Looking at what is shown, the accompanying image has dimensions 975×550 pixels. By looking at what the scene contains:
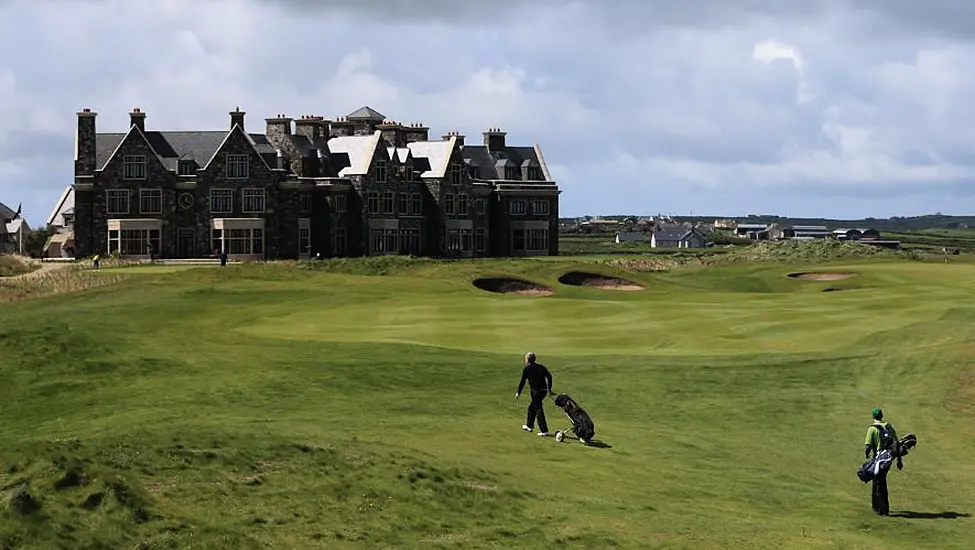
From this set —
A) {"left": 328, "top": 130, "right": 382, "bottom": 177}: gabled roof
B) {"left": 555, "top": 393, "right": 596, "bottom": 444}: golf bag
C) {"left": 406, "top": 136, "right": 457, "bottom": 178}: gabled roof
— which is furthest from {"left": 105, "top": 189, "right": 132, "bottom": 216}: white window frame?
{"left": 555, "top": 393, "right": 596, "bottom": 444}: golf bag

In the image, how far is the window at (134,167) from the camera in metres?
109

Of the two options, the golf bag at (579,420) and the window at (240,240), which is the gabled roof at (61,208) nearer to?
the window at (240,240)

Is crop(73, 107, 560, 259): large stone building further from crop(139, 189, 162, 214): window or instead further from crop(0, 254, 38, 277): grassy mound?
crop(0, 254, 38, 277): grassy mound

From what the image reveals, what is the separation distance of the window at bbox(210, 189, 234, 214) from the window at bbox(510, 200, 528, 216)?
2787 cm

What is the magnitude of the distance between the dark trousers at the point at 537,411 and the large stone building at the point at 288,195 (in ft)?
270

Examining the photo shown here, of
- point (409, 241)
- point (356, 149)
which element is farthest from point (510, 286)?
point (356, 149)

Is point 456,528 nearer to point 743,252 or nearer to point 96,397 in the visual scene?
point 96,397

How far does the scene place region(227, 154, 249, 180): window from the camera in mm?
109438

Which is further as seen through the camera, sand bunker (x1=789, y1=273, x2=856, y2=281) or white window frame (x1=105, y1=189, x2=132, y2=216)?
white window frame (x1=105, y1=189, x2=132, y2=216)

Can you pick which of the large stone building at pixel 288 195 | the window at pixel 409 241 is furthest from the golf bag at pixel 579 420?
the window at pixel 409 241

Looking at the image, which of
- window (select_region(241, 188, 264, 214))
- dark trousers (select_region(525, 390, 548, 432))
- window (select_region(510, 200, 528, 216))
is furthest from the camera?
window (select_region(510, 200, 528, 216))

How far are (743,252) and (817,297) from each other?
53.6 meters

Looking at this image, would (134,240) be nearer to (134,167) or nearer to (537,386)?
(134,167)

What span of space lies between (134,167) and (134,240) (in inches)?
231
